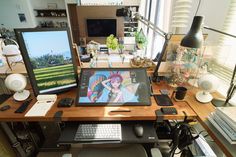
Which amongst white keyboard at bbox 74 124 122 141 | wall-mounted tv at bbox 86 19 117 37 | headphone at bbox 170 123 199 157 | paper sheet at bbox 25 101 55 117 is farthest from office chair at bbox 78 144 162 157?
wall-mounted tv at bbox 86 19 117 37

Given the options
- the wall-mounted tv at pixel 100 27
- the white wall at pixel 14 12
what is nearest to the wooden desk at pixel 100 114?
the wall-mounted tv at pixel 100 27

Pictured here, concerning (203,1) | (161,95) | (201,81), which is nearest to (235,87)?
(201,81)

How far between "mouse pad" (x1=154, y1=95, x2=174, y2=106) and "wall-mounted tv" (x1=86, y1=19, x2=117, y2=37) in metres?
4.33

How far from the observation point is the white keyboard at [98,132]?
0.88 metres

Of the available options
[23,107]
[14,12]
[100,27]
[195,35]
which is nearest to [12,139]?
[23,107]

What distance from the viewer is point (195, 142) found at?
1.10m

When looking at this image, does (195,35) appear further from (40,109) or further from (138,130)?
(40,109)

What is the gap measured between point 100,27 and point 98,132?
15.3 ft

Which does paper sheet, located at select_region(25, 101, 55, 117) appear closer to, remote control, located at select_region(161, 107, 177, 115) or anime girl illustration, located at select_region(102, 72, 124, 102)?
anime girl illustration, located at select_region(102, 72, 124, 102)

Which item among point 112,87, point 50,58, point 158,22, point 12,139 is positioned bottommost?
point 12,139

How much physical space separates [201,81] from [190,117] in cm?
28

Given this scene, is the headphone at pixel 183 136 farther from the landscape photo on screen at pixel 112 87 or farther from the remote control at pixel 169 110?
the landscape photo on screen at pixel 112 87

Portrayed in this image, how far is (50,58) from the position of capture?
1.06 metres

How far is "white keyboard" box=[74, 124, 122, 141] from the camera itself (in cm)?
88
